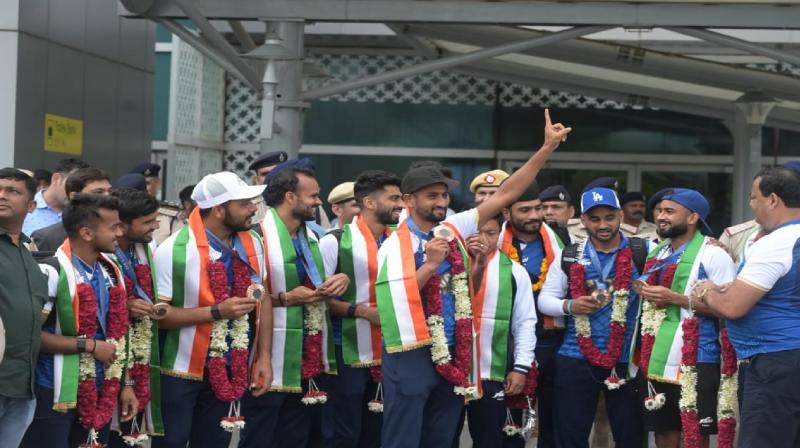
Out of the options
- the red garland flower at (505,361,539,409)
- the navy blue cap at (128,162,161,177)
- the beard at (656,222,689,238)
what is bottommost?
the red garland flower at (505,361,539,409)

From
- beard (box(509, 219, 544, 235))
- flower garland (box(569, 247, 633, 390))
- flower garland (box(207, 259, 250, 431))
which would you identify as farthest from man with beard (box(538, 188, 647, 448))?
flower garland (box(207, 259, 250, 431))

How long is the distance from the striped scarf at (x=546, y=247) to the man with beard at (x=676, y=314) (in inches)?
26.1

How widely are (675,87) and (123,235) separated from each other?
10033 mm

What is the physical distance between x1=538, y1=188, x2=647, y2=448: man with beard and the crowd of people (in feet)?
0.04

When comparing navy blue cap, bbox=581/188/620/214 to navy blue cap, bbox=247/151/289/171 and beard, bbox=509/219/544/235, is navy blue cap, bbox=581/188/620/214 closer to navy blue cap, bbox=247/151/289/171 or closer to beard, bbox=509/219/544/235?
beard, bbox=509/219/544/235

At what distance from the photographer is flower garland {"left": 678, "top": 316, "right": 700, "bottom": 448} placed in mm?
8344

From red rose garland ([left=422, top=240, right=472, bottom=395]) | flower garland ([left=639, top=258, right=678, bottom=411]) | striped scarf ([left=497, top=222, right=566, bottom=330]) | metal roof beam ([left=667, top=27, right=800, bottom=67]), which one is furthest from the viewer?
metal roof beam ([left=667, top=27, right=800, bottom=67])

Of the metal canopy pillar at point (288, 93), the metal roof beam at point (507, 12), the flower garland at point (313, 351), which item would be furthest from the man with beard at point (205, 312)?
the metal roof beam at point (507, 12)

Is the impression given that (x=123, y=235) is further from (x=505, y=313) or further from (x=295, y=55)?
(x=295, y=55)

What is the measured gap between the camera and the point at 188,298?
795cm

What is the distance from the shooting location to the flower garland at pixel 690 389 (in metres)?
8.34

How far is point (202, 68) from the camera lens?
747 inches

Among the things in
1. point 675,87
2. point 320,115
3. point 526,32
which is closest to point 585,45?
point 526,32

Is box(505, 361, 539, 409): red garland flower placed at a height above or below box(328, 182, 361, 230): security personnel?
below
